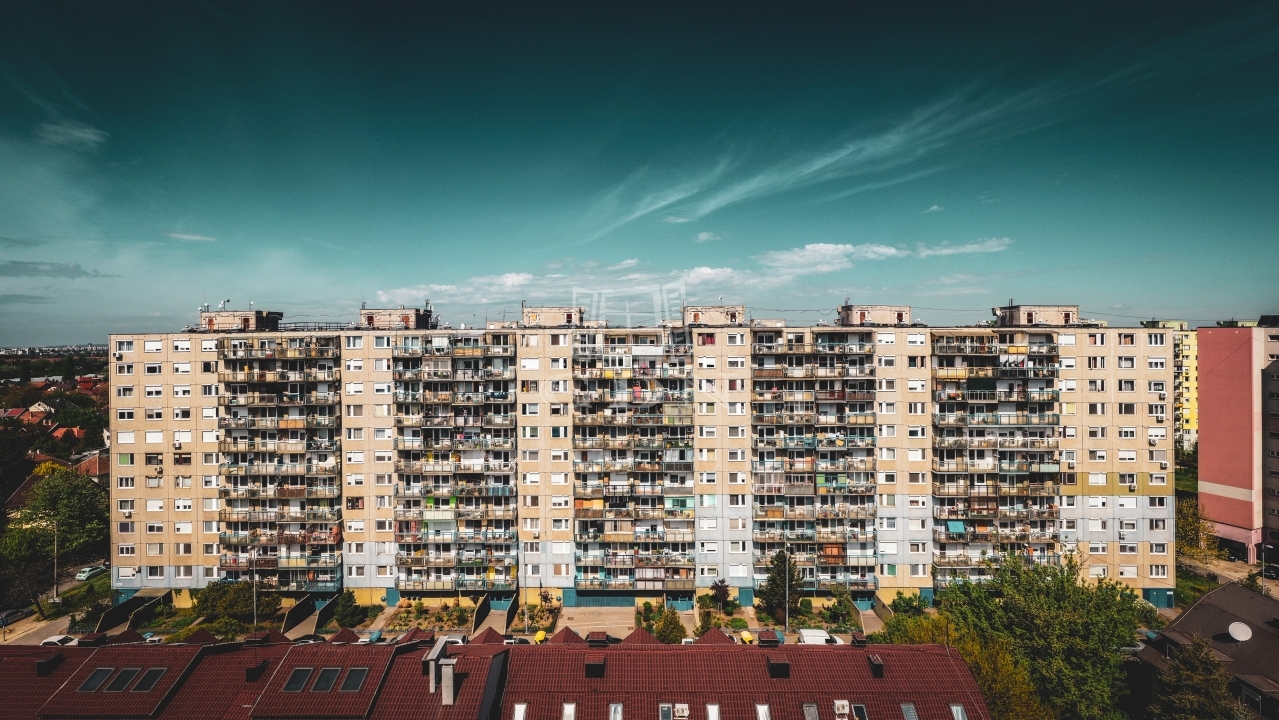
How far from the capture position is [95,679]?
27.1 metres

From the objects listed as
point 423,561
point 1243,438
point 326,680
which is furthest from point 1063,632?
point 1243,438

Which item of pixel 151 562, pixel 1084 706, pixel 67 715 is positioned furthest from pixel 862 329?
pixel 151 562

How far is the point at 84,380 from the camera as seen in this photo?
184625 mm

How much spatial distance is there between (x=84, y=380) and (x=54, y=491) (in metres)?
168

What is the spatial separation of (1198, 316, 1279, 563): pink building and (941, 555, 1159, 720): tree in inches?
1471

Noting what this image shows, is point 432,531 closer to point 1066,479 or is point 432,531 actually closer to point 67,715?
point 67,715

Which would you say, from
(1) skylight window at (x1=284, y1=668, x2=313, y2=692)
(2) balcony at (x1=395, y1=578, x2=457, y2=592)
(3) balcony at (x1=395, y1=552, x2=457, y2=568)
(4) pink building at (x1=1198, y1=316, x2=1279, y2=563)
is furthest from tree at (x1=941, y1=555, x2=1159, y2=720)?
(4) pink building at (x1=1198, y1=316, x2=1279, y2=563)

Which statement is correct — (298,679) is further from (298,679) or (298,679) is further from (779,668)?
(779,668)

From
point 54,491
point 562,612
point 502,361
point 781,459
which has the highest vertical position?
point 502,361

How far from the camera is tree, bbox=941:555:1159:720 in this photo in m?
31.8

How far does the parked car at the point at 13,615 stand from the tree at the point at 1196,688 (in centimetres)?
7978

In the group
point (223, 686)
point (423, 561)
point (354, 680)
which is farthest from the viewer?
point (423, 561)

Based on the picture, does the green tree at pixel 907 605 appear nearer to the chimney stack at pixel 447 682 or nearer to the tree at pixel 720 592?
the tree at pixel 720 592

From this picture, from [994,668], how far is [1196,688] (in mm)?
8759
